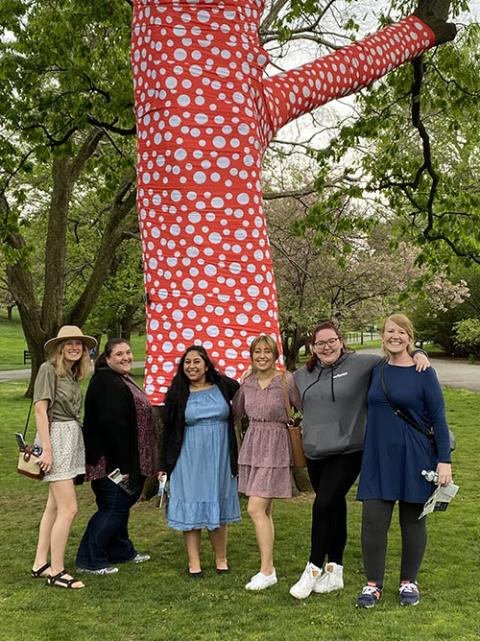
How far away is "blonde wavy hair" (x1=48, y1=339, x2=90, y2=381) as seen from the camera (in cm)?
507

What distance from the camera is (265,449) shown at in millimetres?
4895

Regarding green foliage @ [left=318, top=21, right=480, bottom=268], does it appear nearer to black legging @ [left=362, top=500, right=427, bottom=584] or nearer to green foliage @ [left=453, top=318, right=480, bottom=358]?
black legging @ [left=362, top=500, right=427, bottom=584]

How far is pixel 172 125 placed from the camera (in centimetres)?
582

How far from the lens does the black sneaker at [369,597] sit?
4293 mm

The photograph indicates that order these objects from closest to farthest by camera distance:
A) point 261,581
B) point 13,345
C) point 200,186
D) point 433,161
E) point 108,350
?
point 261,581, point 108,350, point 200,186, point 433,161, point 13,345

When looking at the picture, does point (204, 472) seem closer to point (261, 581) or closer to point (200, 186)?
point (261, 581)

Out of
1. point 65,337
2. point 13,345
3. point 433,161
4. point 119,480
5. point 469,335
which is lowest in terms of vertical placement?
point 13,345

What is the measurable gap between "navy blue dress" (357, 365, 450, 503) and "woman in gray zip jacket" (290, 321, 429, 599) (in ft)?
0.65

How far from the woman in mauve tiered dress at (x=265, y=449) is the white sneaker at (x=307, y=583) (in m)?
0.31

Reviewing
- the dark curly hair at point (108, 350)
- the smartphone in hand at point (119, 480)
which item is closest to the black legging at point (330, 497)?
the smartphone in hand at point (119, 480)

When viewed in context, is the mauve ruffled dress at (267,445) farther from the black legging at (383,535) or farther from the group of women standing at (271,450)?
the black legging at (383,535)

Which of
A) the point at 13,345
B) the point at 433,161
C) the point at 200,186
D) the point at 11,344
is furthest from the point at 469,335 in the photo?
the point at 11,344

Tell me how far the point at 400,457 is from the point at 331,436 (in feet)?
1.48

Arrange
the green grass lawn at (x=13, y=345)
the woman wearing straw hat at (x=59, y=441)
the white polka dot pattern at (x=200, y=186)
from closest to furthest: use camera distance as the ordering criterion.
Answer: the woman wearing straw hat at (x=59, y=441) → the white polka dot pattern at (x=200, y=186) → the green grass lawn at (x=13, y=345)
